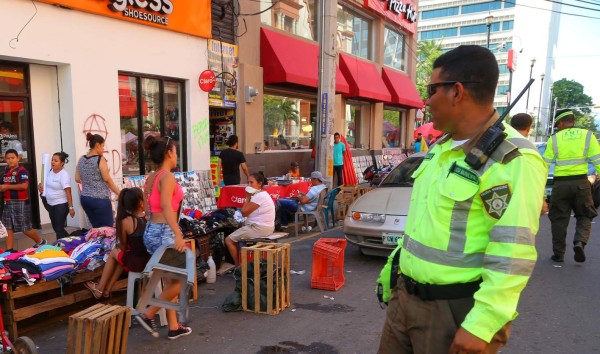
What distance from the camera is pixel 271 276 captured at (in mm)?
4449

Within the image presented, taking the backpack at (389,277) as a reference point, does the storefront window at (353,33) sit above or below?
above

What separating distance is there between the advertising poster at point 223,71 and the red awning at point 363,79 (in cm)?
539

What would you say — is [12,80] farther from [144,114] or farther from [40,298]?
[40,298]

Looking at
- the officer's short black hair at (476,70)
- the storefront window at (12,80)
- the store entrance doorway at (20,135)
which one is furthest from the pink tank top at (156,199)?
the storefront window at (12,80)

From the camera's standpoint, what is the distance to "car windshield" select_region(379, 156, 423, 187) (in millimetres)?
6785

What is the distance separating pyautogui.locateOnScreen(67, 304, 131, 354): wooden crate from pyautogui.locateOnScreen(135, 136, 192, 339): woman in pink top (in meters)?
0.80

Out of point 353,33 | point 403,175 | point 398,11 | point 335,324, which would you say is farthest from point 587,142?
point 398,11

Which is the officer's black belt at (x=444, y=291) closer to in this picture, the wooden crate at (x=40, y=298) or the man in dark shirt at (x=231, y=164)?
the wooden crate at (x=40, y=298)

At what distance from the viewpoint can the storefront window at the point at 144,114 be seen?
27.2 ft

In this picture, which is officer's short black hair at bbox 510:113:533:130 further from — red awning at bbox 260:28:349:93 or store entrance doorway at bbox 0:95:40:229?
store entrance doorway at bbox 0:95:40:229

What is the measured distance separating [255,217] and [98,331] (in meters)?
3.00

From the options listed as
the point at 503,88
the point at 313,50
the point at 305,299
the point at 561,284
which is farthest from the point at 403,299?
the point at 503,88

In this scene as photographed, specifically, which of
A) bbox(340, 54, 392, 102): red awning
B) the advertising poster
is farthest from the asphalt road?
bbox(340, 54, 392, 102): red awning

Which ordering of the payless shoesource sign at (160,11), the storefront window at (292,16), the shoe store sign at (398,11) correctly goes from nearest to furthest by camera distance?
the payless shoesource sign at (160,11) → the storefront window at (292,16) → the shoe store sign at (398,11)
